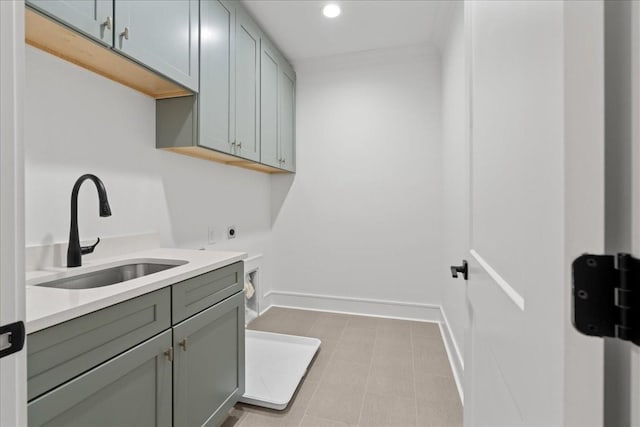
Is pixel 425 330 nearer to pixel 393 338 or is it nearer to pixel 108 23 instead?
pixel 393 338

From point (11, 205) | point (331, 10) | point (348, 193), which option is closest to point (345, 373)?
point (348, 193)

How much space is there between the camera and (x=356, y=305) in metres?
3.06

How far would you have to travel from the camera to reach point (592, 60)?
317 mm

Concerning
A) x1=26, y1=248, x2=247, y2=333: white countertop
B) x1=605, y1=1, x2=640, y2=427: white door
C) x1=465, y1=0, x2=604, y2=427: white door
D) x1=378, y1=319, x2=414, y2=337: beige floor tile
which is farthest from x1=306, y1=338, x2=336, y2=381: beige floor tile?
x1=605, y1=1, x2=640, y2=427: white door

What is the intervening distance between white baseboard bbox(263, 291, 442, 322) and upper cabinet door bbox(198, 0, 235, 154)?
73.3 inches

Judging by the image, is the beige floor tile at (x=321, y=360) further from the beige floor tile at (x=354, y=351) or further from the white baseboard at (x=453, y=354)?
the white baseboard at (x=453, y=354)

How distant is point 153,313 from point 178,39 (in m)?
1.32

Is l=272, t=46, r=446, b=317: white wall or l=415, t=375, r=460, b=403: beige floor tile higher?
l=272, t=46, r=446, b=317: white wall

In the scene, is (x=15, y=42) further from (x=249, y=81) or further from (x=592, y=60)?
(x=249, y=81)

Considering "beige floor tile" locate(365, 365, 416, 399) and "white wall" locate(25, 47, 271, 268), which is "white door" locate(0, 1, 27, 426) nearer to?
"white wall" locate(25, 47, 271, 268)

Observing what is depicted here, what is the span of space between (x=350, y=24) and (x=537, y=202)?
8.36 feet

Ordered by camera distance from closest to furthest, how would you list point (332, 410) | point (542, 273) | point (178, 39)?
point (542, 273) → point (178, 39) → point (332, 410)

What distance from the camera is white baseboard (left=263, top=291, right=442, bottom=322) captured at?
114 inches

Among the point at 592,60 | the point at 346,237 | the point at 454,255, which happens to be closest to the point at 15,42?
the point at 592,60
